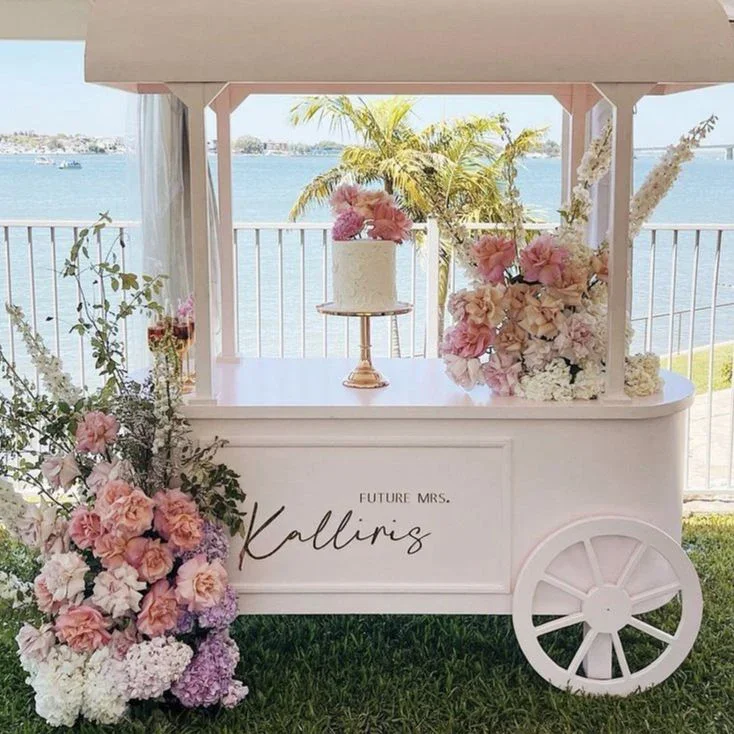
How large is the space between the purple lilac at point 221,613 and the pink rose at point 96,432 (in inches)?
19.4

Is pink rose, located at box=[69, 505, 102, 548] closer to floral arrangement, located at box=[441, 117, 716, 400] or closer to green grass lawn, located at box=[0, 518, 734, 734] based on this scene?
green grass lawn, located at box=[0, 518, 734, 734]

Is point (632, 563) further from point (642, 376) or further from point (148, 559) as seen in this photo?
point (148, 559)

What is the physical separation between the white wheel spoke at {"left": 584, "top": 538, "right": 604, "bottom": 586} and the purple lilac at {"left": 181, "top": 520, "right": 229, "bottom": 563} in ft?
3.12

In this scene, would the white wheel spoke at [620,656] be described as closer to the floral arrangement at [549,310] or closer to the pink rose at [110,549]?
the floral arrangement at [549,310]

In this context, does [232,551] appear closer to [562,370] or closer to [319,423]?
[319,423]

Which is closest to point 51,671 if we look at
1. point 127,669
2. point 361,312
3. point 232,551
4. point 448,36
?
point 127,669

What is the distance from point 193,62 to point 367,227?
2.34 feet

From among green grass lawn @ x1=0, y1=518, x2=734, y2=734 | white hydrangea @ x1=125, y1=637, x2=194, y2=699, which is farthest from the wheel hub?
white hydrangea @ x1=125, y1=637, x2=194, y2=699

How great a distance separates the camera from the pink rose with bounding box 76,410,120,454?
2.35m

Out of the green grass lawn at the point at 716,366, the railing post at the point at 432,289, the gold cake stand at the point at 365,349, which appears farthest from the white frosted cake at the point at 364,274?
the green grass lawn at the point at 716,366

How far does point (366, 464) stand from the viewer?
2.40 meters

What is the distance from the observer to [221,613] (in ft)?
7.57

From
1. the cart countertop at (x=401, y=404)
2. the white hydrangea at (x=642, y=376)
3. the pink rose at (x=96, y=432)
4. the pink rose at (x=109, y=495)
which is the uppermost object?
the white hydrangea at (x=642, y=376)

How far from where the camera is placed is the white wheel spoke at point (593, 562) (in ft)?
7.89
